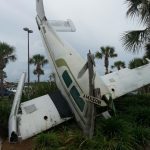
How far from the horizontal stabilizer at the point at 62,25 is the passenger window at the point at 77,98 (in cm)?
364

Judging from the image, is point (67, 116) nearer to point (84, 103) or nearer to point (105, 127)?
point (84, 103)

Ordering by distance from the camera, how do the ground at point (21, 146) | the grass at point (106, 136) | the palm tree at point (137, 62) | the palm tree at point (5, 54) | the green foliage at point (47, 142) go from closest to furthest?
the grass at point (106, 136) < the green foliage at point (47, 142) < the ground at point (21, 146) < the palm tree at point (137, 62) < the palm tree at point (5, 54)

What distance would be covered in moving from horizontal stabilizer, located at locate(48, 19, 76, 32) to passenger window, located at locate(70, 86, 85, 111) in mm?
3639

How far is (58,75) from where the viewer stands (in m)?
14.2

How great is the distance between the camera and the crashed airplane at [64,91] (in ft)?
37.7

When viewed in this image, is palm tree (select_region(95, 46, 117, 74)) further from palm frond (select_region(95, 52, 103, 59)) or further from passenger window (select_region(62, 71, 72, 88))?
passenger window (select_region(62, 71, 72, 88))

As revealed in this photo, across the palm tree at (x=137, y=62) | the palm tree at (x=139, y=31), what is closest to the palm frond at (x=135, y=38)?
the palm tree at (x=139, y=31)

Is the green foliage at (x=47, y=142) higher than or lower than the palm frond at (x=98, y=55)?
lower

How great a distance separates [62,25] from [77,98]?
490cm

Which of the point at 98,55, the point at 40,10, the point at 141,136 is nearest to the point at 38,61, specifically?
the point at 98,55

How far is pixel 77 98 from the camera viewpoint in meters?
12.4

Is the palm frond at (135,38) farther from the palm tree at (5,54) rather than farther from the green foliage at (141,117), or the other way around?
the palm tree at (5,54)

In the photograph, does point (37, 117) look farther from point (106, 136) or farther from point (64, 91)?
point (106, 136)

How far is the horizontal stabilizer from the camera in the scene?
612 inches
